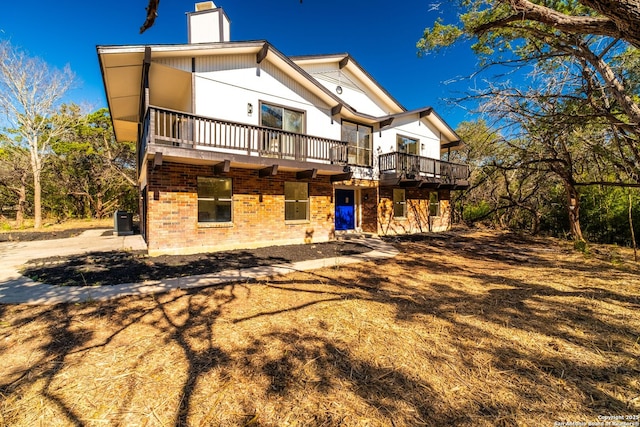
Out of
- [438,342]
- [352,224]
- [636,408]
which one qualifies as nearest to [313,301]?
[438,342]

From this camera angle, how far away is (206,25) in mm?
10797

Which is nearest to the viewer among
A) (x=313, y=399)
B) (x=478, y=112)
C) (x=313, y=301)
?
(x=313, y=399)

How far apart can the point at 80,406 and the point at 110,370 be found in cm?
48

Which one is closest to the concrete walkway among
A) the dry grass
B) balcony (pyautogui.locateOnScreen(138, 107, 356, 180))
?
the dry grass

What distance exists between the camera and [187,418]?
2014 mm

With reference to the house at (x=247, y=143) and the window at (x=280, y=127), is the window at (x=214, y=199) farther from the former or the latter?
the window at (x=280, y=127)

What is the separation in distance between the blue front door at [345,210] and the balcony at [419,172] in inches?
71.7

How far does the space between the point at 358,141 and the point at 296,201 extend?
497 cm

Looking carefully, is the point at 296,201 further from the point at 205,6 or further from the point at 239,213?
the point at 205,6

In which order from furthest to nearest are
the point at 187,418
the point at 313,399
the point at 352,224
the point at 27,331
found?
the point at 352,224, the point at 27,331, the point at 313,399, the point at 187,418

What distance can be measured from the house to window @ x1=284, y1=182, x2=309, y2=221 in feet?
0.14

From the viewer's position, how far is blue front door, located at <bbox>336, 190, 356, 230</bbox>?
43.1 feet

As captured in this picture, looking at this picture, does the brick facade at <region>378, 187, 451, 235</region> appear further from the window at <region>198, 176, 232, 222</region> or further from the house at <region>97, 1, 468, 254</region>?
the window at <region>198, 176, 232, 222</region>

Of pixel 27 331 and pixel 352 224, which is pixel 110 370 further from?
pixel 352 224
